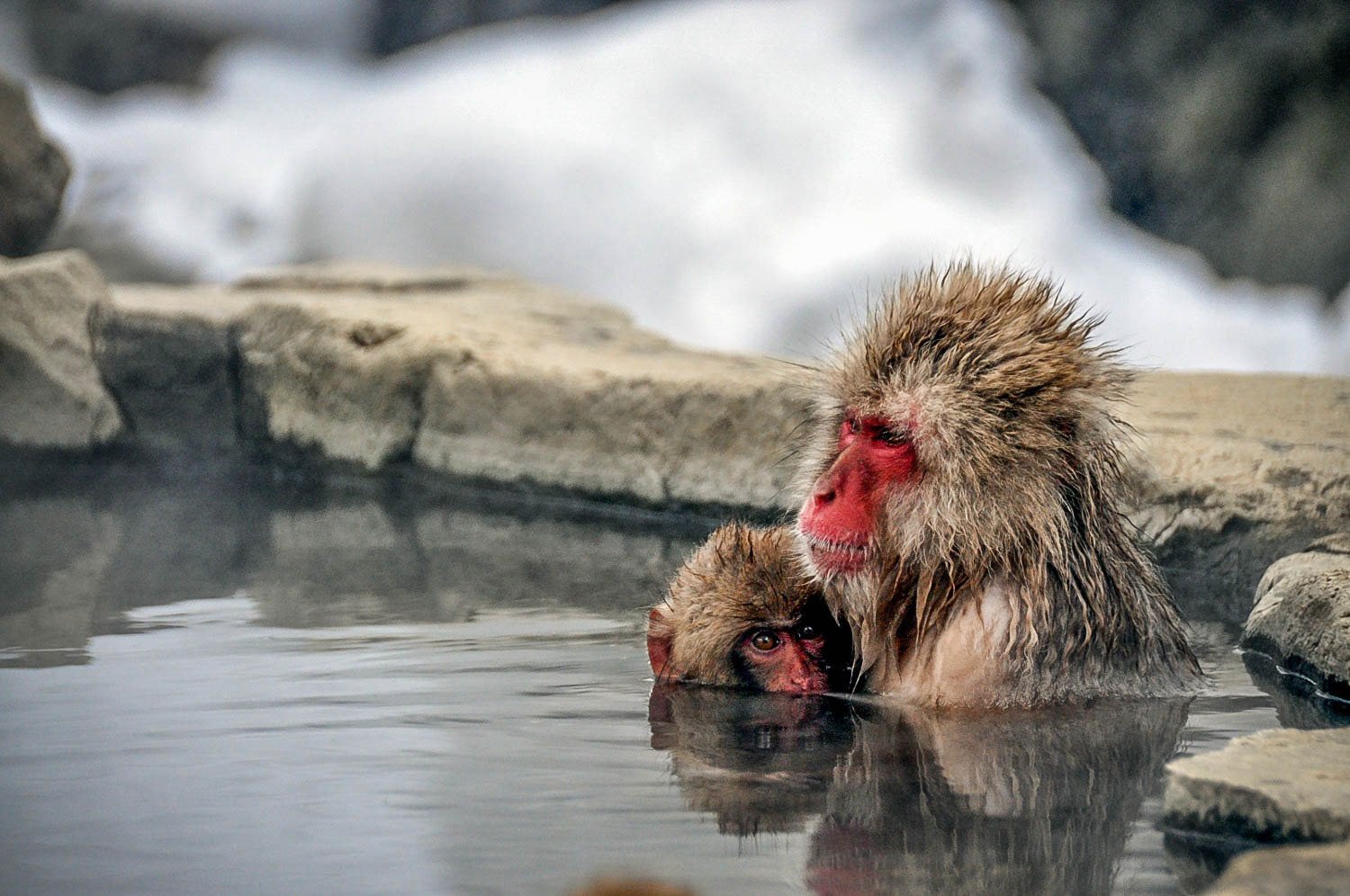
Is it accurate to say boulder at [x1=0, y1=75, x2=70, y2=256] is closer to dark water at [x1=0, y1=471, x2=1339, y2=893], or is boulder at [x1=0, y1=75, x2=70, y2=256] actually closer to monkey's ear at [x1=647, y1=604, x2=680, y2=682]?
dark water at [x1=0, y1=471, x2=1339, y2=893]

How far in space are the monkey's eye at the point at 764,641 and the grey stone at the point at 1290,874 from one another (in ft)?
5.13

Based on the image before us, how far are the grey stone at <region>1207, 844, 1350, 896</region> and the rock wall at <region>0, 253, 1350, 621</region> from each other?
2.45 meters

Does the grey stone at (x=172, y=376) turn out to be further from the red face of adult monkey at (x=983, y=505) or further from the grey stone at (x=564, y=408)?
the red face of adult monkey at (x=983, y=505)

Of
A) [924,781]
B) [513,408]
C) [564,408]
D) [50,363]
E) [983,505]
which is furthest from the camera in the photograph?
[50,363]

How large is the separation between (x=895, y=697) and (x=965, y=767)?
0.45 m

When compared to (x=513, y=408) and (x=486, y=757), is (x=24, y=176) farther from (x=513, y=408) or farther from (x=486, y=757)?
(x=486, y=757)

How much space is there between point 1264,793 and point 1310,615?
1.43m

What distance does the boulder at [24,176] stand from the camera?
8.66 metres

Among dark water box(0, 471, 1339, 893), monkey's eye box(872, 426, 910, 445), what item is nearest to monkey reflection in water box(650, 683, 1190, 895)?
dark water box(0, 471, 1339, 893)

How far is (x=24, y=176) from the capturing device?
8797 mm

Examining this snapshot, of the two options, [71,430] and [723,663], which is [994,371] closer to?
[723,663]

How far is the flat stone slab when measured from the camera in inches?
94.5

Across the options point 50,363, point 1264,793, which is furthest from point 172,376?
point 1264,793

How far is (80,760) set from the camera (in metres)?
2.98
